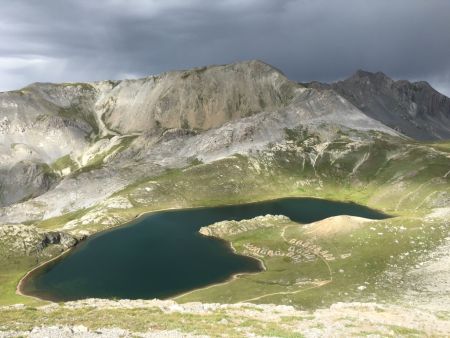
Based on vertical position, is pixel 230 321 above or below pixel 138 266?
above

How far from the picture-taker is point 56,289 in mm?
117938

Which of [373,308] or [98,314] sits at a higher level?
[98,314]

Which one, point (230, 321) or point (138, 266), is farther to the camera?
point (138, 266)

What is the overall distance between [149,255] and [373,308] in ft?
325

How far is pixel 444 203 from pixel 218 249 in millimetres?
114705

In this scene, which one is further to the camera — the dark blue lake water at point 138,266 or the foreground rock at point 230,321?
the dark blue lake water at point 138,266

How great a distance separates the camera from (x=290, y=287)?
96.5m

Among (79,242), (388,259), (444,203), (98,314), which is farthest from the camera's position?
(444,203)

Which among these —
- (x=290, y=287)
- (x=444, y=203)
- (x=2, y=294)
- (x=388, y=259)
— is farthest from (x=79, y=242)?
(x=444, y=203)

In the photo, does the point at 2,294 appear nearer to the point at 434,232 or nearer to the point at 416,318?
the point at 416,318

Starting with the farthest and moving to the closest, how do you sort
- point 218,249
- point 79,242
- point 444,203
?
point 444,203
point 79,242
point 218,249

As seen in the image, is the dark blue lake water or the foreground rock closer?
the foreground rock

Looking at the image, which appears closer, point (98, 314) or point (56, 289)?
point (98, 314)

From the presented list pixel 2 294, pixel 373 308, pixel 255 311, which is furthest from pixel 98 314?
pixel 2 294
